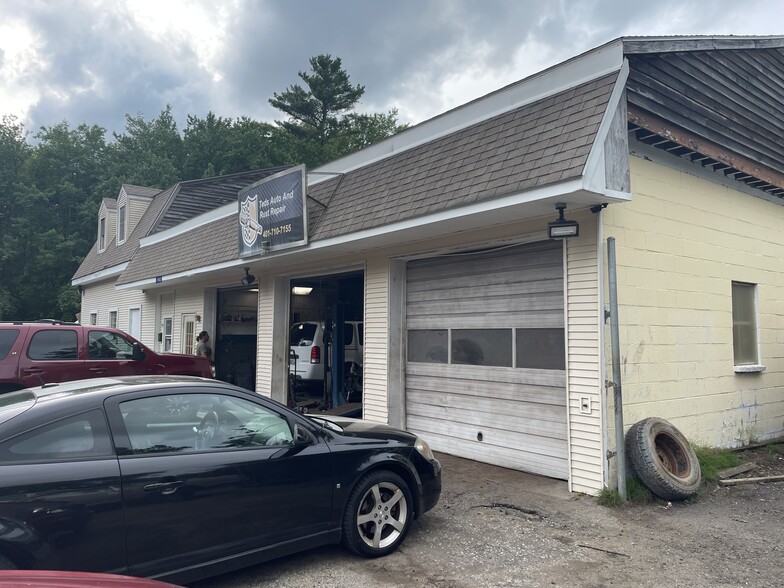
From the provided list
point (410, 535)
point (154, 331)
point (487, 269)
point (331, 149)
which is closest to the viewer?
point (410, 535)

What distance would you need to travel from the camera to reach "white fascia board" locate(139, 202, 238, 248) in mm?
13139

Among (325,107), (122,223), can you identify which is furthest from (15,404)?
(325,107)

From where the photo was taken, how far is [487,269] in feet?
25.2

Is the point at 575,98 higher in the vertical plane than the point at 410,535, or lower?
higher

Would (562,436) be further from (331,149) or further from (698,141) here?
(331,149)

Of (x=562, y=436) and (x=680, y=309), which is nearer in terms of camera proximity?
(x=562, y=436)

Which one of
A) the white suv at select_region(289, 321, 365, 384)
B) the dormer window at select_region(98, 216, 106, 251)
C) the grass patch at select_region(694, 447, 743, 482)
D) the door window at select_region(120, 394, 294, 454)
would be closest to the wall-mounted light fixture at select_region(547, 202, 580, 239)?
the grass patch at select_region(694, 447, 743, 482)

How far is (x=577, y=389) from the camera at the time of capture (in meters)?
6.23

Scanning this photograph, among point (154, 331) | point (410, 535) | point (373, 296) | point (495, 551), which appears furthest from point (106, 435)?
point (154, 331)

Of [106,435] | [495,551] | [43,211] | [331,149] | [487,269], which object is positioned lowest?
[495,551]

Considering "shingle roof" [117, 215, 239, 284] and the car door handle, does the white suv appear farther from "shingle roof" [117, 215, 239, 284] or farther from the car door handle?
the car door handle

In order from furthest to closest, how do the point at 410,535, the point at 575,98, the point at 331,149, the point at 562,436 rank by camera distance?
the point at 331,149
the point at 562,436
the point at 575,98
the point at 410,535

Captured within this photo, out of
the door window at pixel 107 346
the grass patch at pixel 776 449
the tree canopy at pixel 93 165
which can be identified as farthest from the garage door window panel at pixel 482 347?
the tree canopy at pixel 93 165

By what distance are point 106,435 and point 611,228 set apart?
5238 mm
